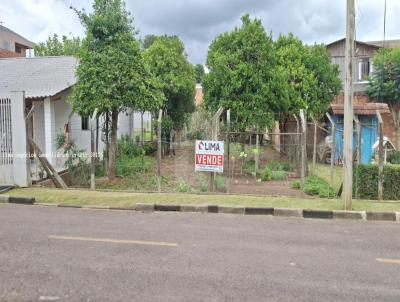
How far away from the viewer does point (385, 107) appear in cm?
2005

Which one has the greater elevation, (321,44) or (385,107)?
(321,44)

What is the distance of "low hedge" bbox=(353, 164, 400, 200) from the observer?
1074cm

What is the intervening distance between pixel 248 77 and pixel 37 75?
8.90 metres

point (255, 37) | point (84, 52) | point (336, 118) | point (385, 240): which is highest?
point (255, 37)

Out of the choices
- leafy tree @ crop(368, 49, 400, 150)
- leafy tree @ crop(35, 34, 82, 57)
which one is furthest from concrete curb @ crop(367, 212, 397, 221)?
leafy tree @ crop(35, 34, 82, 57)

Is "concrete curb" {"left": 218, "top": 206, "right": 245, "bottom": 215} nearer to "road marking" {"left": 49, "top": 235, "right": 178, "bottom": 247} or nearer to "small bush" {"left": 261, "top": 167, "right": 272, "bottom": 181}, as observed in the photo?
"road marking" {"left": 49, "top": 235, "right": 178, "bottom": 247}

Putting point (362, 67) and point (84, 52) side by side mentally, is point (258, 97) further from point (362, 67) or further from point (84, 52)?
point (362, 67)

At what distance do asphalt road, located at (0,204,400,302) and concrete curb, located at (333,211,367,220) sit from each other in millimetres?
404

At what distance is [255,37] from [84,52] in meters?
6.62

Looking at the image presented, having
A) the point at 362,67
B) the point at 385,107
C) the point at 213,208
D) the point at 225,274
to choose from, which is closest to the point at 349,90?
the point at 213,208

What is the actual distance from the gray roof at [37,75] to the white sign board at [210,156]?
626cm

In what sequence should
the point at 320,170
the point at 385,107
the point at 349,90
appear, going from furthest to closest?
the point at 385,107
the point at 320,170
the point at 349,90

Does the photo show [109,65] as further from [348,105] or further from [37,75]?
[348,105]

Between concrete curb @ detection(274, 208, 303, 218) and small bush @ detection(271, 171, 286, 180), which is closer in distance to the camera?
concrete curb @ detection(274, 208, 303, 218)
